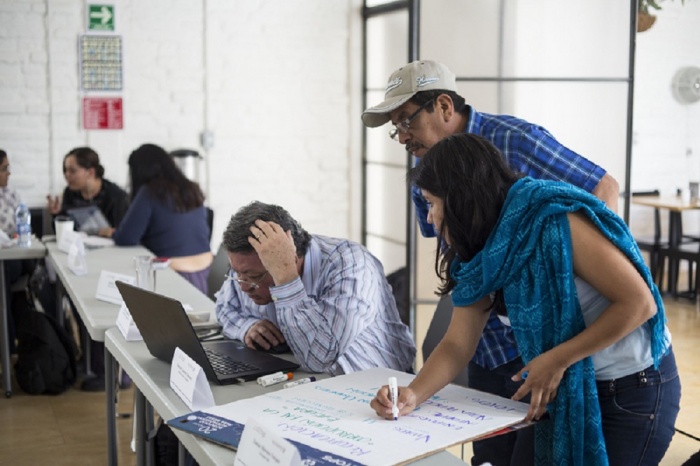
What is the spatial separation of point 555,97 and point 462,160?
2950mm

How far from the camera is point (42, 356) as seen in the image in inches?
165

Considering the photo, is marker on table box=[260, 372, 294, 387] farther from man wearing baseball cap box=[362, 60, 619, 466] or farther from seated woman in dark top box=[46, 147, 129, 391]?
seated woman in dark top box=[46, 147, 129, 391]

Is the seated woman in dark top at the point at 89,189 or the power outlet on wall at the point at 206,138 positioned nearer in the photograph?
the seated woman in dark top at the point at 89,189

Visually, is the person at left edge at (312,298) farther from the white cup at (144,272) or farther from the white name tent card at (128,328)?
the white cup at (144,272)

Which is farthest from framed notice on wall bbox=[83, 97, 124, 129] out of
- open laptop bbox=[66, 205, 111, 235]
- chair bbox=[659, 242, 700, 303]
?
chair bbox=[659, 242, 700, 303]

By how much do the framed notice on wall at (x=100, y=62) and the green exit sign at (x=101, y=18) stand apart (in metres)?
0.06

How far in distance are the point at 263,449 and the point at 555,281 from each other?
1.84 feet

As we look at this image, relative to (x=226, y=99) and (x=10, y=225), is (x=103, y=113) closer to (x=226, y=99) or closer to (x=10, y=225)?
(x=226, y=99)

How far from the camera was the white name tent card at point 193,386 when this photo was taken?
1702 millimetres

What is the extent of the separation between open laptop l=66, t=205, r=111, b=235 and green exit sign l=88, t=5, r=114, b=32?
4.79ft


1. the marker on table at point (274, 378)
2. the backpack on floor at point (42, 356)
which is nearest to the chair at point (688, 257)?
the backpack on floor at point (42, 356)

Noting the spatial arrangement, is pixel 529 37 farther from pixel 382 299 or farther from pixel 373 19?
pixel 382 299

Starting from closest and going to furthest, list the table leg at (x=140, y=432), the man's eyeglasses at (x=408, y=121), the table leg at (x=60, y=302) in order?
the man's eyeglasses at (x=408, y=121) < the table leg at (x=140, y=432) < the table leg at (x=60, y=302)

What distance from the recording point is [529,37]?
4.38 meters
